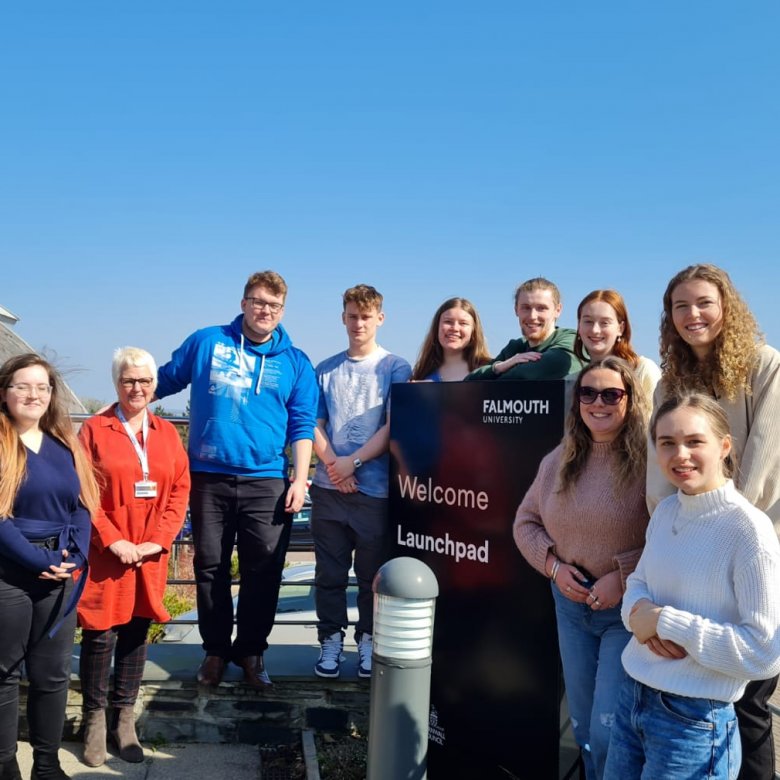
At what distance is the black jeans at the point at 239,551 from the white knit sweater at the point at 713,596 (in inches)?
86.7

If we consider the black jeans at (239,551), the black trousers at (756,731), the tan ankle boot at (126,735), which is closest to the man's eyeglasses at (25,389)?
the black jeans at (239,551)

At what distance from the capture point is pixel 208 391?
4129mm

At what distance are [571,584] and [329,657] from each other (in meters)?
1.81

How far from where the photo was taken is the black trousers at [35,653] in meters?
3.27

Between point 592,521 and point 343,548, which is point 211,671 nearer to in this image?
point 343,548

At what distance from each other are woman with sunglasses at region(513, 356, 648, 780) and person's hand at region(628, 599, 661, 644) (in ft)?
1.36

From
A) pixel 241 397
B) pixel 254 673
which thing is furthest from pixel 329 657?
pixel 241 397

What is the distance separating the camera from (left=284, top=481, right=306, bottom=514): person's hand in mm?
4156

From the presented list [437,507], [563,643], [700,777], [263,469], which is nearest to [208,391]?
[263,469]

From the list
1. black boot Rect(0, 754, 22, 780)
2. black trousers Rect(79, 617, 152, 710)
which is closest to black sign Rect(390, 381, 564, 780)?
black trousers Rect(79, 617, 152, 710)

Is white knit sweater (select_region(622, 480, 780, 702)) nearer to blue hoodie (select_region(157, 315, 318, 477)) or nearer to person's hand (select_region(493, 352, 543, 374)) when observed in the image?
person's hand (select_region(493, 352, 543, 374))

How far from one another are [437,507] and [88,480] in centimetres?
157

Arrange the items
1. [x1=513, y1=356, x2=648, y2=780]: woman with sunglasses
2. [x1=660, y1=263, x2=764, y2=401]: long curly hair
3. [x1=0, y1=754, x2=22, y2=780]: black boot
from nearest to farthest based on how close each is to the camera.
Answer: [x1=660, y1=263, x2=764, y2=401]: long curly hair
[x1=513, y1=356, x2=648, y2=780]: woman with sunglasses
[x1=0, y1=754, x2=22, y2=780]: black boot

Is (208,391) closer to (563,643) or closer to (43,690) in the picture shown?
(43,690)
